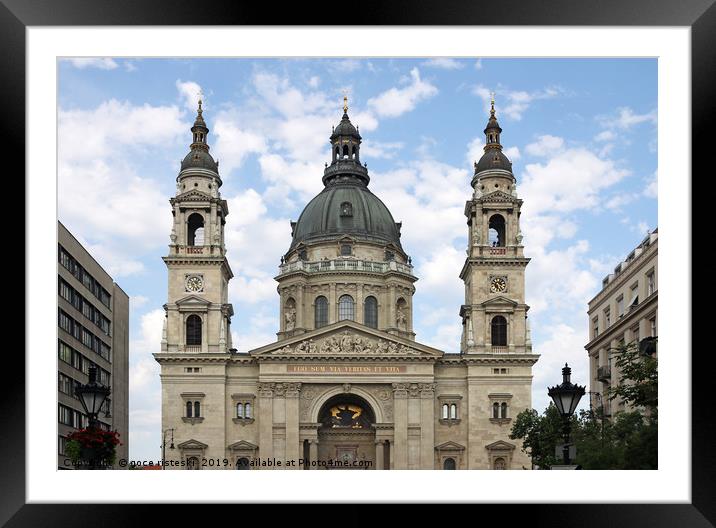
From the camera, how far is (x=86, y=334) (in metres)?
86.7

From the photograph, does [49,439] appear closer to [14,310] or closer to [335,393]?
[14,310]

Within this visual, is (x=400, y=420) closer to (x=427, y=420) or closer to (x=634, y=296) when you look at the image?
(x=427, y=420)

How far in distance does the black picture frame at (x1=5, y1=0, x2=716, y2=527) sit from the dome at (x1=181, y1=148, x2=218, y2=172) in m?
76.0

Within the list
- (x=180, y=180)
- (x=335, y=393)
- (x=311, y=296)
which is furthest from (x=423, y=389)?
(x=180, y=180)

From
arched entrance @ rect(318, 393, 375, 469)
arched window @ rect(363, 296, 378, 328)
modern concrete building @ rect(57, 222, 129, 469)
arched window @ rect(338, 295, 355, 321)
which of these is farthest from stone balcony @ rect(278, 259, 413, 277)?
modern concrete building @ rect(57, 222, 129, 469)

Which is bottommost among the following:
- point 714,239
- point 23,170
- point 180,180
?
point 714,239

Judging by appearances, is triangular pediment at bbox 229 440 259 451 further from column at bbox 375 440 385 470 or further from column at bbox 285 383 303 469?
column at bbox 375 440 385 470

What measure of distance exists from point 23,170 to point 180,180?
2993 inches

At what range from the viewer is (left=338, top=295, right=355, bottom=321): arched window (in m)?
97.4

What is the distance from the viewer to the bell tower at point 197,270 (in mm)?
86312

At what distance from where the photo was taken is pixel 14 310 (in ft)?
47.5
